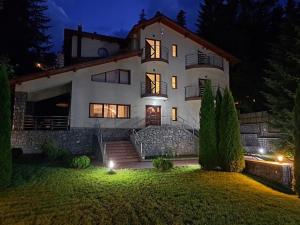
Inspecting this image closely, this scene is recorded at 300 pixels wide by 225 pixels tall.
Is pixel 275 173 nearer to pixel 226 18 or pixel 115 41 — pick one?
pixel 115 41

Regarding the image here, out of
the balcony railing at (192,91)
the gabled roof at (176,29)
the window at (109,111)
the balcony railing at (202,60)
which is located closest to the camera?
the window at (109,111)

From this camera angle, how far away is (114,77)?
20.5m

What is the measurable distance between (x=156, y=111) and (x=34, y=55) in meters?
18.5

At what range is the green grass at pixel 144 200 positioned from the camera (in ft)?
20.6

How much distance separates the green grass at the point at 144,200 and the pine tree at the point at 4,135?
1.82 feet

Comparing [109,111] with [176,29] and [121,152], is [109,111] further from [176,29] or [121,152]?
[176,29]

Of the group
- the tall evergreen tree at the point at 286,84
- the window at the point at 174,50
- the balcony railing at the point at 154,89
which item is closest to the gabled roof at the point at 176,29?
the window at the point at 174,50

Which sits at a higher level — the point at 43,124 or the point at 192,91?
the point at 192,91

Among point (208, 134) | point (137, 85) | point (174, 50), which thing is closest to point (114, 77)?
point (137, 85)

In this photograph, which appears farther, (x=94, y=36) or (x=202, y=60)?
(x=202, y=60)

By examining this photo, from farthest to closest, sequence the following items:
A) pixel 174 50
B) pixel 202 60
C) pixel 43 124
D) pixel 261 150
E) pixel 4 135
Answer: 1. pixel 202 60
2. pixel 174 50
3. pixel 261 150
4. pixel 43 124
5. pixel 4 135

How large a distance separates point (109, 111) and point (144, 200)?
13426 millimetres

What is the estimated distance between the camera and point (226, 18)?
1414 inches

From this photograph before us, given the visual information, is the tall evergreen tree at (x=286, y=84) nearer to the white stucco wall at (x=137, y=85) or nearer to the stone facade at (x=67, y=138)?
the white stucco wall at (x=137, y=85)
